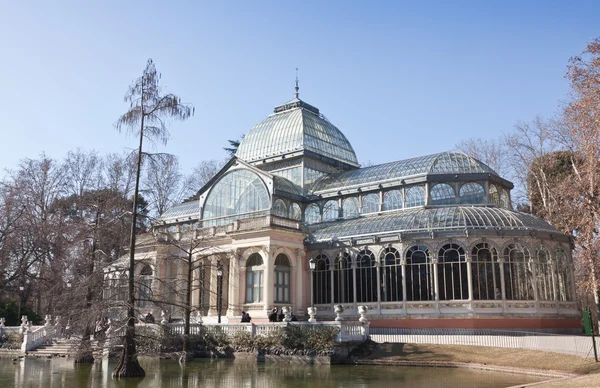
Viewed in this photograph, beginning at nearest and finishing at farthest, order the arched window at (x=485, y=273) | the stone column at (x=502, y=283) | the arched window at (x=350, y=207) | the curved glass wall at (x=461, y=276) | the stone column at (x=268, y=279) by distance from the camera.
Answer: the stone column at (x=502, y=283) < the arched window at (x=485, y=273) < the curved glass wall at (x=461, y=276) < the stone column at (x=268, y=279) < the arched window at (x=350, y=207)

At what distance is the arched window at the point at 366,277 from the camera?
3316 centimetres

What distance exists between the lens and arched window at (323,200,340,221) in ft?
131

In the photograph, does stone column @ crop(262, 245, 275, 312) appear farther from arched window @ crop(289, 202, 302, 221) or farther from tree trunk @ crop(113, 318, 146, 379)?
tree trunk @ crop(113, 318, 146, 379)

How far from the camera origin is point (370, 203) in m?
38.5

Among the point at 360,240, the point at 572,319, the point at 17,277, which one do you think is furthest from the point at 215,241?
the point at 572,319

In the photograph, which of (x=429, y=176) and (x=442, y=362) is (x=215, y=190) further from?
(x=442, y=362)

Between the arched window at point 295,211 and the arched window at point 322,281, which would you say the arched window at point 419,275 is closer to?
the arched window at point 322,281

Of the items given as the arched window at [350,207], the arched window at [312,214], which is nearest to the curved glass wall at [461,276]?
the arched window at [350,207]

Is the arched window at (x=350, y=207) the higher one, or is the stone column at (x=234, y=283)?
the arched window at (x=350, y=207)

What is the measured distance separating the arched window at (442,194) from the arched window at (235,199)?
36.2ft

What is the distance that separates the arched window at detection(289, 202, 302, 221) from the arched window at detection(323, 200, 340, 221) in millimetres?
1881

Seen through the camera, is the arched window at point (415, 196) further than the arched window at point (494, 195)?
No

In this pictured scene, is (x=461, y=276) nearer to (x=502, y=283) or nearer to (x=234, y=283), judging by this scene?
(x=502, y=283)

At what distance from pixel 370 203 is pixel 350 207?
5.20 feet
